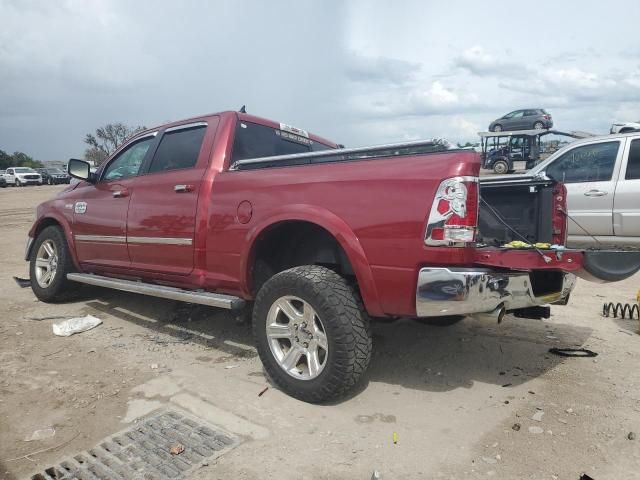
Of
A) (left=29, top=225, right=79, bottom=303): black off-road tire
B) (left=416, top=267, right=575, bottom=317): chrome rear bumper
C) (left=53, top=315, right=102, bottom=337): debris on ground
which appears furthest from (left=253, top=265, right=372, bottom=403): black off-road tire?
(left=29, top=225, right=79, bottom=303): black off-road tire

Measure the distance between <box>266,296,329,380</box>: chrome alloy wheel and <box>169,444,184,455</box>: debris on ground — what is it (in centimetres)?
82

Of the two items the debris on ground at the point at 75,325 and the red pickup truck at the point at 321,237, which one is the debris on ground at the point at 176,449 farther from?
the debris on ground at the point at 75,325

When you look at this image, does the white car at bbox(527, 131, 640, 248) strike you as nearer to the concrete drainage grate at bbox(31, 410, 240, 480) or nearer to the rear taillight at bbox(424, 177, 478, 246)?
the rear taillight at bbox(424, 177, 478, 246)

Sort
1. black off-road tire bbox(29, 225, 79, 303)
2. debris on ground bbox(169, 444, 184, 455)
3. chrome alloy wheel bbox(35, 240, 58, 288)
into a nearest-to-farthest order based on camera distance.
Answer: debris on ground bbox(169, 444, 184, 455) < black off-road tire bbox(29, 225, 79, 303) < chrome alloy wheel bbox(35, 240, 58, 288)

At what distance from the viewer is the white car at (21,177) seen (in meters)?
36.2

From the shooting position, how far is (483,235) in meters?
3.73

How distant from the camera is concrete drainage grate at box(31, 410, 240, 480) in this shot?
8.04 ft

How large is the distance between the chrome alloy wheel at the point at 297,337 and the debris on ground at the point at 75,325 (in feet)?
7.71

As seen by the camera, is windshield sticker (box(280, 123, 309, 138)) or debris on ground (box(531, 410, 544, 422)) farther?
windshield sticker (box(280, 123, 309, 138))

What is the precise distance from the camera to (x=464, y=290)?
2.65m

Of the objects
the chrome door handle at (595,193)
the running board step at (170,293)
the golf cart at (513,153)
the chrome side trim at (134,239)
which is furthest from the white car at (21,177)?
the chrome door handle at (595,193)

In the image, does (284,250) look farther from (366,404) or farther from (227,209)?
(366,404)

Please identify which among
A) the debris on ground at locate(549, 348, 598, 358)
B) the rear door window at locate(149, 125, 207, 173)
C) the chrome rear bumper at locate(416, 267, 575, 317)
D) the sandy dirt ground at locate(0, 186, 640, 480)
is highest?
the rear door window at locate(149, 125, 207, 173)

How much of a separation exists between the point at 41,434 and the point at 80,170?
2968 mm
